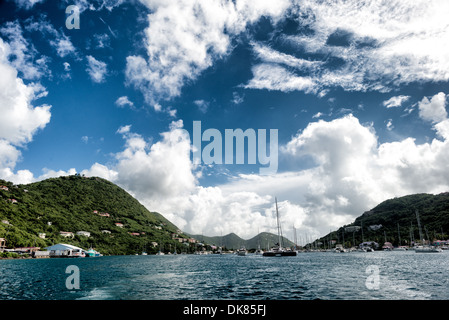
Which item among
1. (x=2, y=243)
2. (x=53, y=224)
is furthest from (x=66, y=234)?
(x=2, y=243)

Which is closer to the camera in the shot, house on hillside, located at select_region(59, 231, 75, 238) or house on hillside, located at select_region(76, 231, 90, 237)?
house on hillside, located at select_region(59, 231, 75, 238)

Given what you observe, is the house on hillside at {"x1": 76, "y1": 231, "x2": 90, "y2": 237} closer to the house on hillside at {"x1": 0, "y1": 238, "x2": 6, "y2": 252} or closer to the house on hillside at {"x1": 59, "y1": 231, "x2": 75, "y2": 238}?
the house on hillside at {"x1": 59, "y1": 231, "x2": 75, "y2": 238}

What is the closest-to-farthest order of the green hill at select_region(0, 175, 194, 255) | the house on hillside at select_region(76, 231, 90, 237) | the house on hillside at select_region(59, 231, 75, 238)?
the green hill at select_region(0, 175, 194, 255), the house on hillside at select_region(59, 231, 75, 238), the house on hillside at select_region(76, 231, 90, 237)

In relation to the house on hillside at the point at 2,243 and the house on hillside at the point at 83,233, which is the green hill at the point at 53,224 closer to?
the house on hillside at the point at 2,243

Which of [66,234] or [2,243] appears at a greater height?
[66,234]

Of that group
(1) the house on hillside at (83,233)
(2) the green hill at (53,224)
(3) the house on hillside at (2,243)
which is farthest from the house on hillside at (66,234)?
(3) the house on hillside at (2,243)

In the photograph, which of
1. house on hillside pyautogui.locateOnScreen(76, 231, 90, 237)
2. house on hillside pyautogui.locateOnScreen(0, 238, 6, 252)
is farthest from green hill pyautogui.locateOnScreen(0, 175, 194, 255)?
house on hillside pyautogui.locateOnScreen(76, 231, 90, 237)

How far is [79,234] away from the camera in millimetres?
149875

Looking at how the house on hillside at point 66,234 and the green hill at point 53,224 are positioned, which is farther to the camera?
the house on hillside at point 66,234

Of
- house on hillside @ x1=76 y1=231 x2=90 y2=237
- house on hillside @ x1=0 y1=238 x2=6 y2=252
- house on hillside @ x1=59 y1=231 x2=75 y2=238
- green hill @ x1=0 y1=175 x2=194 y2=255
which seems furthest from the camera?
house on hillside @ x1=76 y1=231 x2=90 y2=237

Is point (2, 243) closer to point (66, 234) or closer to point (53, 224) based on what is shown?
point (66, 234)
